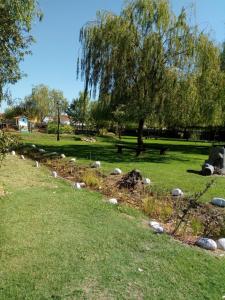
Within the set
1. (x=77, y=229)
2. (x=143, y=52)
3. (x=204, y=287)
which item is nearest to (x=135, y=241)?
(x=77, y=229)

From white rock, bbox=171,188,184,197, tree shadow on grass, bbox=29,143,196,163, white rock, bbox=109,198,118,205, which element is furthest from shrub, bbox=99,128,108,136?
white rock, bbox=109,198,118,205

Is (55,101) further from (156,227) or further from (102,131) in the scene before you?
(156,227)

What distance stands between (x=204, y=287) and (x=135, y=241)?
1.39 meters

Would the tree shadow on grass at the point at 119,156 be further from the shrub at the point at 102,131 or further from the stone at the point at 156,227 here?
the shrub at the point at 102,131

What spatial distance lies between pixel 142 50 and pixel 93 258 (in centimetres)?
1477

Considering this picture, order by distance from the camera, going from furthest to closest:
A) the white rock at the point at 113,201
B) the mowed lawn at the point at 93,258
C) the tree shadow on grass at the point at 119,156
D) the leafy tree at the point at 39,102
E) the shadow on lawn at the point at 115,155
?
the leafy tree at the point at 39,102, the shadow on lawn at the point at 115,155, the tree shadow on grass at the point at 119,156, the white rock at the point at 113,201, the mowed lawn at the point at 93,258

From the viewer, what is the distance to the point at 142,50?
18.5m

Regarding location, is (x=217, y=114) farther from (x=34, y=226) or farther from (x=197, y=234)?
(x=34, y=226)

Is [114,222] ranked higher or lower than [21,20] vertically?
lower

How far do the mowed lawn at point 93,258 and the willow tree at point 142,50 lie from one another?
1180cm

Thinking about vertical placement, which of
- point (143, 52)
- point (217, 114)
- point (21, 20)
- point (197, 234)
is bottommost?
point (197, 234)

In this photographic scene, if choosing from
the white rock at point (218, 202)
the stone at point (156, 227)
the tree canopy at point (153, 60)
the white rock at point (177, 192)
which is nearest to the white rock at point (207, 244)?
the stone at point (156, 227)

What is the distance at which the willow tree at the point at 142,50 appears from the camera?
1830 centimetres

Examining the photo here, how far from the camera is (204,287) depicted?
180 inches
